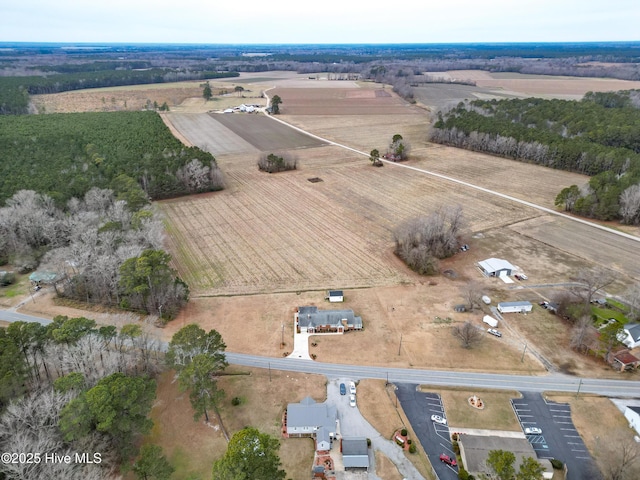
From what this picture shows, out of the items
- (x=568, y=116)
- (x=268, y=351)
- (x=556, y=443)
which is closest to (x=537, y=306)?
(x=556, y=443)

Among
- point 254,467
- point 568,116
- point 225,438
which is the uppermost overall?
point 568,116

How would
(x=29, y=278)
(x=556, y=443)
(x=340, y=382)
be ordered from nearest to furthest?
1. (x=556, y=443)
2. (x=340, y=382)
3. (x=29, y=278)

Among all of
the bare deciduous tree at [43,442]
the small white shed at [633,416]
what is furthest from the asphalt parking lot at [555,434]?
the bare deciduous tree at [43,442]

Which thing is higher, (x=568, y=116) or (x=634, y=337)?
(x=568, y=116)

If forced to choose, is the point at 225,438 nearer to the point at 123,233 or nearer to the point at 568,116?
the point at 123,233

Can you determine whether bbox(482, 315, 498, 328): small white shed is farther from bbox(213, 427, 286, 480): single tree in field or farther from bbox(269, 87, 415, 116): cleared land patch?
bbox(269, 87, 415, 116): cleared land patch

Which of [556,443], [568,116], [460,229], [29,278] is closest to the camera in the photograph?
[556,443]

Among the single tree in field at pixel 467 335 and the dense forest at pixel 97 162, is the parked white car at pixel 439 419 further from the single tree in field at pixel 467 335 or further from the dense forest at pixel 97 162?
the dense forest at pixel 97 162

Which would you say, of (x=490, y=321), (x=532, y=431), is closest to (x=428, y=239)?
(x=490, y=321)
